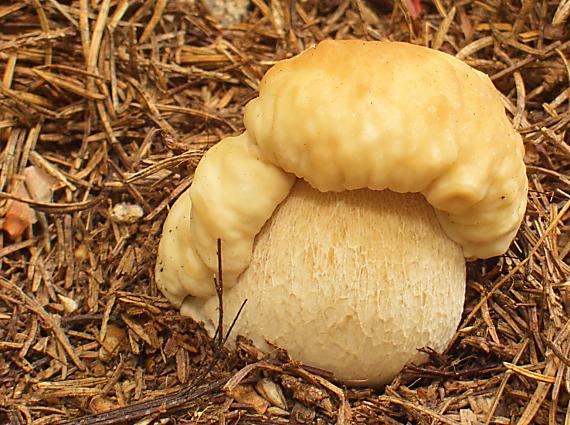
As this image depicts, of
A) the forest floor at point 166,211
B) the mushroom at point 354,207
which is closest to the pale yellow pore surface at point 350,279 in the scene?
the mushroom at point 354,207

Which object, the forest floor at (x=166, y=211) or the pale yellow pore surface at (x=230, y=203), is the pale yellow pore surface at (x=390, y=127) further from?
the forest floor at (x=166, y=211)

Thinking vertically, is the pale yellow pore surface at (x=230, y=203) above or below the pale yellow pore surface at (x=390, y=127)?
below

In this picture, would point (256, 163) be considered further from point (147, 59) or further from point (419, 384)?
point (147, 59)

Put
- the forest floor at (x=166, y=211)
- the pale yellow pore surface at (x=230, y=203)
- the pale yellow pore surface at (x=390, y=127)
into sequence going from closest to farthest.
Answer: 1. the pale yellow pore surface at (x=390, y=127)
2. the pale yellow pore surface at (x=230, y=203)
3. the forest floor at (x=166, y=211)

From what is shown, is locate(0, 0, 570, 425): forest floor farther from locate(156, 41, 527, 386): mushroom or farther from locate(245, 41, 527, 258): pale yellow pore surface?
locate(245, 41, 527, 258): pale yellow pore surface

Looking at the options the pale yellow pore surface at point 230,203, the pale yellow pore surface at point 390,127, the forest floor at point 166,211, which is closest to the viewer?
the pale yellow pore surface at point 390,127

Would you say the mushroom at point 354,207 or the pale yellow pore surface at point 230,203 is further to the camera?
the pale yellow pore surface at point 230,203

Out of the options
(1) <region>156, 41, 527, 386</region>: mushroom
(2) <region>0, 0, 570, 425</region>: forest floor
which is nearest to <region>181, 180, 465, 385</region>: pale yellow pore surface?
(1) <region>156, 41, 527, 386</region>: mushroom
